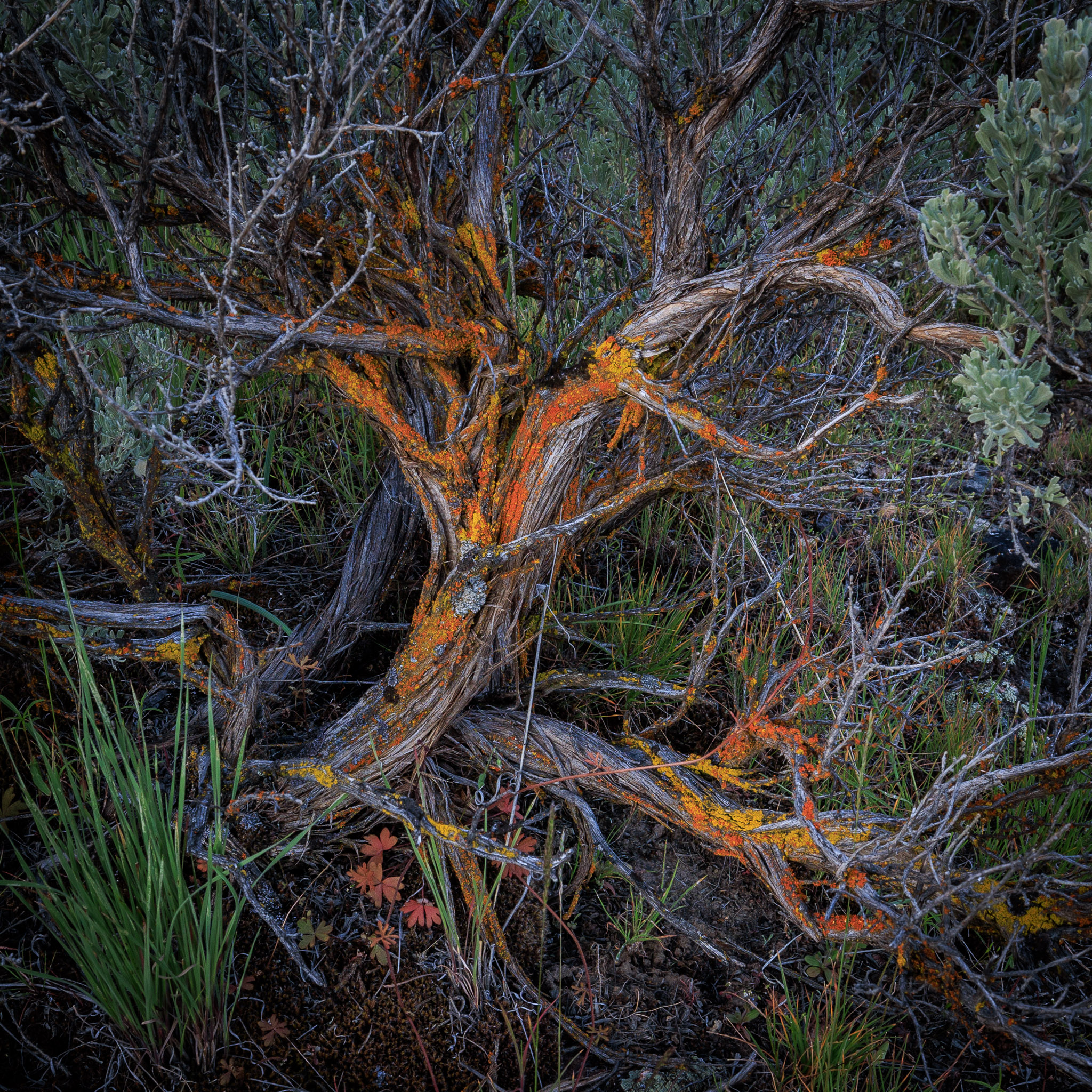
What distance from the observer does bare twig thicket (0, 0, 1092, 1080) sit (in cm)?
156

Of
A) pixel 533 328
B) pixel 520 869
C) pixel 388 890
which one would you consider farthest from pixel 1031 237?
pixel 388 890

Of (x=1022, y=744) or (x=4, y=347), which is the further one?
(x=1022, y=744)

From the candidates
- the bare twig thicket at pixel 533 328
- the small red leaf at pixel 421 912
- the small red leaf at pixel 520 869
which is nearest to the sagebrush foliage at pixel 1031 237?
the bare twig thicket at pixel 533 328

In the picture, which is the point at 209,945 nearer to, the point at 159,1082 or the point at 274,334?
the point at 159,1082

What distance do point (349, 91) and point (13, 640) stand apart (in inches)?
66.4

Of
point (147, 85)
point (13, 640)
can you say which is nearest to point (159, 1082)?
point (13, 640)

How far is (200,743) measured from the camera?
7.28 feet

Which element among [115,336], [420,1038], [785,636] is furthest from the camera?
[785,636]

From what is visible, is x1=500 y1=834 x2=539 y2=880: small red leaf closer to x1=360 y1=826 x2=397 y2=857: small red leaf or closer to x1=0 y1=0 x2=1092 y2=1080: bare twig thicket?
x1=0 y1=0 x2=1092 y2=1080: bare twig thicket

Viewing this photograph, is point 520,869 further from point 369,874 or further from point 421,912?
point 369,874

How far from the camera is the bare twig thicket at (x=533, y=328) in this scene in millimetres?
1556

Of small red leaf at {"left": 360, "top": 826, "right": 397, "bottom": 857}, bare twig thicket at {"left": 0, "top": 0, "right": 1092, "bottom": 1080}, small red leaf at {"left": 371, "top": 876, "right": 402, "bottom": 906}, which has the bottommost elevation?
small red leaf at {"left": 371, "top": 876, "right": 402, "bottom": 906}

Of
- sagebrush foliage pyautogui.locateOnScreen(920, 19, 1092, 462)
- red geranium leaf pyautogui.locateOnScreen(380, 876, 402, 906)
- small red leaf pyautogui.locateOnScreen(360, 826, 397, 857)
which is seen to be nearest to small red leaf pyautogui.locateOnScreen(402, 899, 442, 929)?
red geranium leaf pyautogui.locateOnScreen(380, 876, 402, 906)

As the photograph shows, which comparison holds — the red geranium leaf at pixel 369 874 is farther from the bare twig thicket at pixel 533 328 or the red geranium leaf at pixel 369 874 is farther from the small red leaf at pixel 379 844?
the bare twig thicket at pixel 533 328
